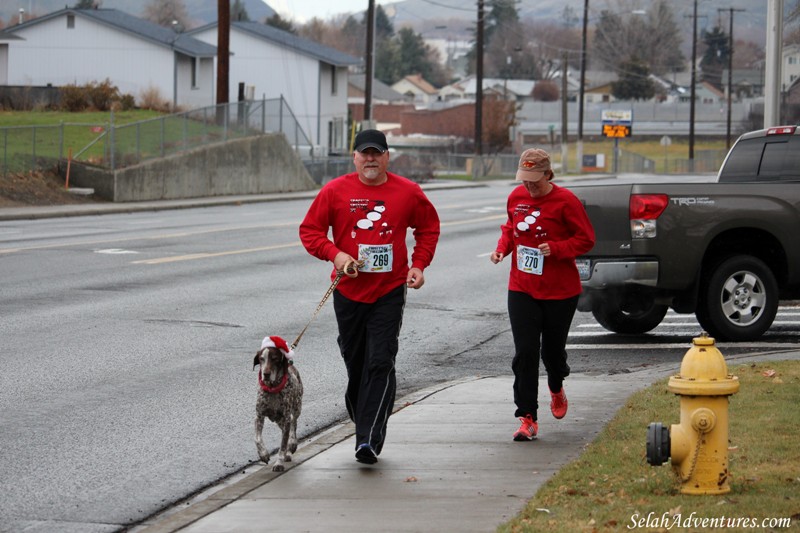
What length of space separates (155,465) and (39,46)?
206 feet

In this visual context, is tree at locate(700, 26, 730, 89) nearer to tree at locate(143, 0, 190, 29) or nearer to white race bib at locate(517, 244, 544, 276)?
tree at locate(143, 0, 190, 29)

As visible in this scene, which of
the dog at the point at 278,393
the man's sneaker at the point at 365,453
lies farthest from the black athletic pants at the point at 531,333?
the dog at the point at 278,393

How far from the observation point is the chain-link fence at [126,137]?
38.2m

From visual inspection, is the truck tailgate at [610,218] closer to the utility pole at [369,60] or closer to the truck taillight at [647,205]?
the truck taillight at [647,205]

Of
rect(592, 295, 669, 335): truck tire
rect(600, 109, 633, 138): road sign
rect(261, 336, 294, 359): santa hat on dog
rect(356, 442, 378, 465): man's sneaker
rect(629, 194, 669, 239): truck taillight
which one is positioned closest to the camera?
rect(261, 336, 294, 359): santa hat on dog

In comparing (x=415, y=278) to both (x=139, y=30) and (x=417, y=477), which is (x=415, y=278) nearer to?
(x=417, y=477)

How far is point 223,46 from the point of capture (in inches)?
1778

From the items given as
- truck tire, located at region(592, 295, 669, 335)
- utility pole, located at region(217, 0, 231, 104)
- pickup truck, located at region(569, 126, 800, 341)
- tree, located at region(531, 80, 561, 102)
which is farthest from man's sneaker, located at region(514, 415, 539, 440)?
tree, located at region(531, 80, 561, 102)

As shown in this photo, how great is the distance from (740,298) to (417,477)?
6615mm

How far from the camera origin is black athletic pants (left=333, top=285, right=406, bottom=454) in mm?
7789

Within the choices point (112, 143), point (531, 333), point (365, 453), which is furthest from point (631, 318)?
point (112, 143)

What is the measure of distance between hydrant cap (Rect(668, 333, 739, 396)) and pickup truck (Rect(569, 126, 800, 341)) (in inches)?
249

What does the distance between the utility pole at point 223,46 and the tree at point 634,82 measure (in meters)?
111

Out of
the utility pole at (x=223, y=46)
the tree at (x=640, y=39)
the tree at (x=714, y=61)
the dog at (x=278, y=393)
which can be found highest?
the tree at (x=640, y=39)
